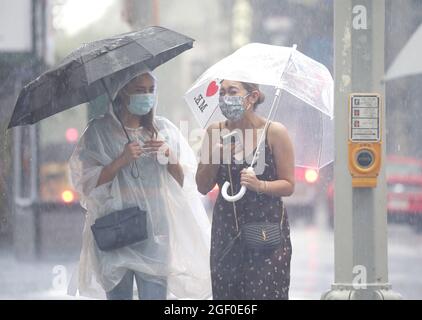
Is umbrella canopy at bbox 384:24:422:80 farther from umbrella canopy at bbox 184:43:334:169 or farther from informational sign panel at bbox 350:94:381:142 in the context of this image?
umbrella canopy at bbox 184:43:334:169

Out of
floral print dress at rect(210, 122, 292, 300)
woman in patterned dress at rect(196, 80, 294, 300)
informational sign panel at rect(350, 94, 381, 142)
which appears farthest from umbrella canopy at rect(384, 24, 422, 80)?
floral print dress at rect(210, 122, 292, 300)

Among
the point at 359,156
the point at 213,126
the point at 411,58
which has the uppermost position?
the point at 411,58

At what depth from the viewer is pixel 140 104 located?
25.0 ft

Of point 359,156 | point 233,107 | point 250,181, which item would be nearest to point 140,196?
point 250,181

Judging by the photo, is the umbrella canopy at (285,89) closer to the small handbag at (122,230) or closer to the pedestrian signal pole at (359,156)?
the pedestrian signal pole at (359,156)

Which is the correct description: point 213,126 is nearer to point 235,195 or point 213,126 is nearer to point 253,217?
point 235,195

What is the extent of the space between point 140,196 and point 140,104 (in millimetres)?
538

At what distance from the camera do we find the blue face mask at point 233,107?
25.2ft

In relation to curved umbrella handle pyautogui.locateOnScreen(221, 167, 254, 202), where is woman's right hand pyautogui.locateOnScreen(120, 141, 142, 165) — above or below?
above

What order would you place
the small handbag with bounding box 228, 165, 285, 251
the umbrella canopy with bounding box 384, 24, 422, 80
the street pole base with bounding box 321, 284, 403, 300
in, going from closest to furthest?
the small handbag with bounding box 228, 165, 285, 251, the street pole base with bounding box 321, 284, 403, 300, the umbrella canopy with bounding box 384, 24, 422, 80

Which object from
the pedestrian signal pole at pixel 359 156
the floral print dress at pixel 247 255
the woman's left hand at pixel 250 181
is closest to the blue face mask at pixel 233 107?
the floral print dress at pixel 247 255

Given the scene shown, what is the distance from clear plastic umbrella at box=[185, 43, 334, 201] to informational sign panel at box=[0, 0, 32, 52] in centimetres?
627

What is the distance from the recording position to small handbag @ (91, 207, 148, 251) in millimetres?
7457
